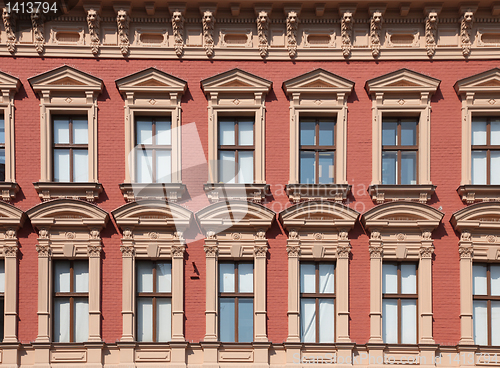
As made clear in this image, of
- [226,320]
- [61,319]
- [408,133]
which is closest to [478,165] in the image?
[408,133]

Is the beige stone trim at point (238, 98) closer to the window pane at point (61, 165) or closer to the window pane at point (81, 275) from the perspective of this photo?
the window pane at point (61, 165)

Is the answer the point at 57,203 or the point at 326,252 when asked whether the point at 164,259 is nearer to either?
the point at 57,203

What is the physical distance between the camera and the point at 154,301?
51.5 feet

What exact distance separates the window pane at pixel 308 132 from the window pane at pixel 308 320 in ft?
12.7

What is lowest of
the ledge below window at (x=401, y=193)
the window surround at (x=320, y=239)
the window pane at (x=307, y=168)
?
the window surround at (x=320, y=239)

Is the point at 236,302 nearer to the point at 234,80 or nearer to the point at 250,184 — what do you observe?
the point at 250,184

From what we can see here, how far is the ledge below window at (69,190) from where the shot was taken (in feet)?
51.4

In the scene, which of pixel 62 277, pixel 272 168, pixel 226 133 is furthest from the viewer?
pixel 226 133

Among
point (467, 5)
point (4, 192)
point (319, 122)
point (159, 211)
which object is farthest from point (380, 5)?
point (4, 192)

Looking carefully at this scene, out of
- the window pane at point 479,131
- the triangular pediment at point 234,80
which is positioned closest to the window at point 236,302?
the triangular pediment at point 234,80

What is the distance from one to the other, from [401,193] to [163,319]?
20.9 ft

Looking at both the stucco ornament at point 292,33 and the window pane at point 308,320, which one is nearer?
the window pane at point 308,320

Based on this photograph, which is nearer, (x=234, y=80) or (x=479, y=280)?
(x=479, y=280)

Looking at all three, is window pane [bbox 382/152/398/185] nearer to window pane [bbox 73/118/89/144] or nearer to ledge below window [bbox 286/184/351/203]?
ledge below window [bbox 286/184/351/203]
